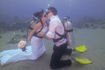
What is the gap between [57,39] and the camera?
5.33 meters

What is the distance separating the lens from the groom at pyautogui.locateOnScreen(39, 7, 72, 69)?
5.15 meters

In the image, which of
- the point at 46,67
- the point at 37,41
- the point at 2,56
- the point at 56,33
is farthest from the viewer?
the point at 2,56

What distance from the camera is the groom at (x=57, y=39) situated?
16.9ft

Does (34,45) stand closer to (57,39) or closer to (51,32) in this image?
(57,39)

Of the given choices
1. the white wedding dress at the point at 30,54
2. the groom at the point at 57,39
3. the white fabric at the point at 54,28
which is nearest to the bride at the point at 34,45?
the white wedding dress at the point at 30,54

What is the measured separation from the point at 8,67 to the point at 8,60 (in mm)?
378

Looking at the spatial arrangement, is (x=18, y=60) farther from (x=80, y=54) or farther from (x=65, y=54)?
(x=80, y=54)

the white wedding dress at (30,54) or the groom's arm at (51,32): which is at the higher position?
the groom's arm at (51,32)

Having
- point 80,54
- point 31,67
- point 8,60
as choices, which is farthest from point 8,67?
point 80,54

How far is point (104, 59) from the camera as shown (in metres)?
6.22

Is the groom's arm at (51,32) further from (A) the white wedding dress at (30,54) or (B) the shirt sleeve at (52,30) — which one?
(A) the white wedding dress at (30,54)

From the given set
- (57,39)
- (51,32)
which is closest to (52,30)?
(51,32)

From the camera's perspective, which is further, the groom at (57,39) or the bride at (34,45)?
the bride at (34,45)

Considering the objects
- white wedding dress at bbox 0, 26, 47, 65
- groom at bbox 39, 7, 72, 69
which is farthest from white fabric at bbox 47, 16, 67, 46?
white wedding dress at bbox 0, 26, 47, 65
